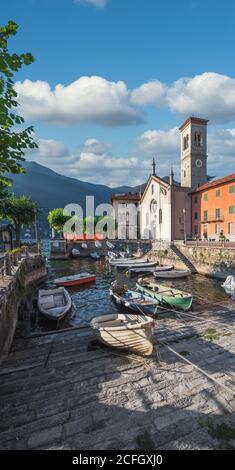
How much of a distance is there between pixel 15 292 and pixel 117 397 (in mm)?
10303

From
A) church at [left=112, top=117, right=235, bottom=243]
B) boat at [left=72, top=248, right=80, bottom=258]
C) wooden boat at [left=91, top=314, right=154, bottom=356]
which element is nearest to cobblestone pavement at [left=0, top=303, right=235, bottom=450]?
wooden boat at [left=91, top=314, right=154, bottom=356]

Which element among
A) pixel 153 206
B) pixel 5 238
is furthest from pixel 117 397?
pixel 153 206

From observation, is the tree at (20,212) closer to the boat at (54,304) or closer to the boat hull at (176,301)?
the boat at (54,304)

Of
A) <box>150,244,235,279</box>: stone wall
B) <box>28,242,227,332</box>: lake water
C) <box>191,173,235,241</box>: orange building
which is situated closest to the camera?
<box>28,242,227,332</box>: lake water

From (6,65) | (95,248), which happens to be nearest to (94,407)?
(6,65)

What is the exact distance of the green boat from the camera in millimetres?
15141

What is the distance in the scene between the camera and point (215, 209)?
135 feet

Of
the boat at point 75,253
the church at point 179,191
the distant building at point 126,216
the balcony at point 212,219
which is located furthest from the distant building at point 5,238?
the distant building at point 126,216

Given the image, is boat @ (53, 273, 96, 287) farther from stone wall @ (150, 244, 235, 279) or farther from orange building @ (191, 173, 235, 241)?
orange building @ (191, 173, 235, 241)

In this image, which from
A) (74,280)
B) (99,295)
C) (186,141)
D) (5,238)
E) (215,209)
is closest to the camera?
(99,295)

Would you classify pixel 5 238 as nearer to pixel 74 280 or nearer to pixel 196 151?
pixel 74 280

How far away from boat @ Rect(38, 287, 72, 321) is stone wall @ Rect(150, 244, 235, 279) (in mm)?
19367

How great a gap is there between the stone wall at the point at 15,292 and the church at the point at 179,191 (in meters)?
28.4

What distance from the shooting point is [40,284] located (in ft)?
90.6
